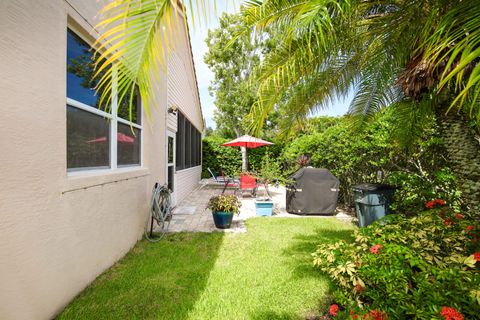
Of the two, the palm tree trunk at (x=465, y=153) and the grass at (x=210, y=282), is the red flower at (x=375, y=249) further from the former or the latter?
the palm tree trunk at (x=465, y=153)

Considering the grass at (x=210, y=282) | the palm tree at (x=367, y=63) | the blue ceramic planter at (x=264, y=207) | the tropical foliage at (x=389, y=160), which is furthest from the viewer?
the blue ceramic planter at (x=264, y=207)

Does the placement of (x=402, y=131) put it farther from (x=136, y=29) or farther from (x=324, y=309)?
(x=136, y=29)

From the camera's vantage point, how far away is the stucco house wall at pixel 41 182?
199cm

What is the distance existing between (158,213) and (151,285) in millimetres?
1979

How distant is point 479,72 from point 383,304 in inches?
76.6

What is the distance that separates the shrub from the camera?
192cm

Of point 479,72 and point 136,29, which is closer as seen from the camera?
point 479,72

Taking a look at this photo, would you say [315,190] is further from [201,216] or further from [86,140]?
[86,140]

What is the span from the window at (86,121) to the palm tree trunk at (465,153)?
3.84 meters

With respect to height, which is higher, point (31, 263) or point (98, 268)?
point (31, 263)

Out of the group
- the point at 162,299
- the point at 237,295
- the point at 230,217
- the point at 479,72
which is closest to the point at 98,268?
the point at 162,299

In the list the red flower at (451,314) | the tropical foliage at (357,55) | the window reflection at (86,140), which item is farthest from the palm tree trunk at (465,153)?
the window reflection at (86,140)

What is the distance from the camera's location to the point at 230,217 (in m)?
5.65

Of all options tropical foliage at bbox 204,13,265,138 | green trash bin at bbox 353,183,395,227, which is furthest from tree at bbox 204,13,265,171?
green trash bin at bbox 353,183,395,227
